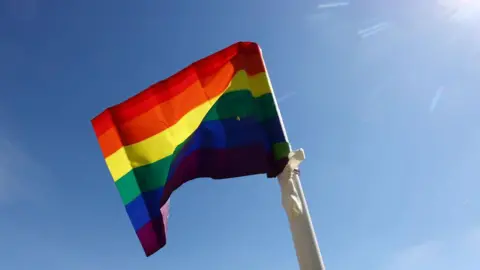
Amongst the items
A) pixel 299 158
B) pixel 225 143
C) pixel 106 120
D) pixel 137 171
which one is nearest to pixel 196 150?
pixel 225 143

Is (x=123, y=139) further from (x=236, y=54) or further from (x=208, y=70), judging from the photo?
(x=236, y=54)

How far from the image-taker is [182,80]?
10.5 metres

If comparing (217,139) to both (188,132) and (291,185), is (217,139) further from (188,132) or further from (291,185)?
(291,185)

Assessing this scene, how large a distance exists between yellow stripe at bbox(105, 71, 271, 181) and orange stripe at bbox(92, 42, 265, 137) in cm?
44

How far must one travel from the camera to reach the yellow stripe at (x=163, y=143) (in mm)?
9898

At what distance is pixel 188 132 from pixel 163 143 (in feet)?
2.08

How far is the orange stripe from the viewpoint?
10219 millimetres

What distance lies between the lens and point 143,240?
9.45 metres

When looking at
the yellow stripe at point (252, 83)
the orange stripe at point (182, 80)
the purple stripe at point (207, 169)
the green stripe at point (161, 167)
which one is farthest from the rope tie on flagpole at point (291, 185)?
the orange stripe at point (182, 80)

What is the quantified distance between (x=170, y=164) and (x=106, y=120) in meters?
1.63

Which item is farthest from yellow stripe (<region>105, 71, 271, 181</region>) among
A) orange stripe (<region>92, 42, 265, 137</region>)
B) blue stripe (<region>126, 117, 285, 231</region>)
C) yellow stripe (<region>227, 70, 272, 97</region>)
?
orange stripe (<region>92, 42, 265, 137</region>)

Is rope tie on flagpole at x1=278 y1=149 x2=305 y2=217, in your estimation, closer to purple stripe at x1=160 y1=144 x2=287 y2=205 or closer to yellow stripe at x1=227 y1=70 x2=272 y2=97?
purple stripe at x1=160 y1=144 x2=287 y2=205

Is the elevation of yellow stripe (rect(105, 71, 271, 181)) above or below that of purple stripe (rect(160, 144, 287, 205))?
above

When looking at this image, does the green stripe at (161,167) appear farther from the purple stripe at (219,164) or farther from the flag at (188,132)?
the purple stripe at (219,164)
